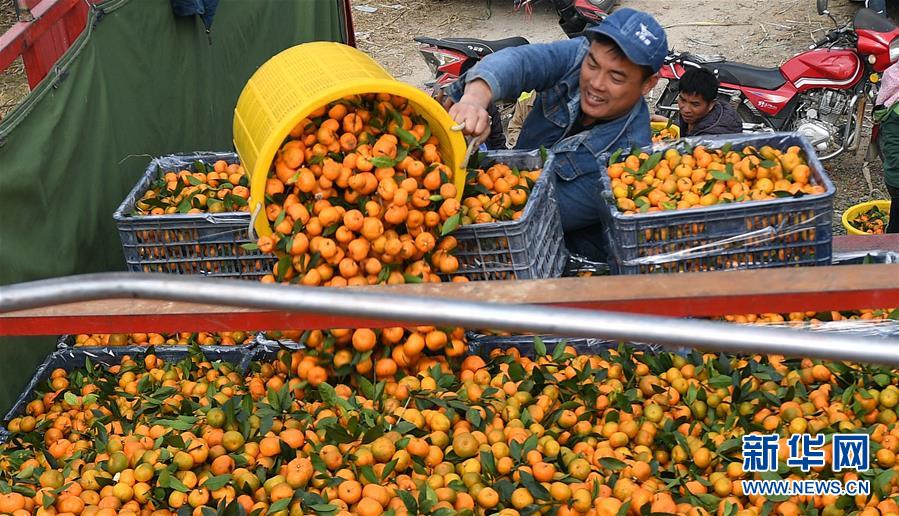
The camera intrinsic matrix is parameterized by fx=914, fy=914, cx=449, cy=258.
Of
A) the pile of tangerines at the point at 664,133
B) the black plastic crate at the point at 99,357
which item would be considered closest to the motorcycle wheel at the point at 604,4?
the pile of tangerines at the point at 664,133

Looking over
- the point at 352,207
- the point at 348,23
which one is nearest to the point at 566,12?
the point at 348,23

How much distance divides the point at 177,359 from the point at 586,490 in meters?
1.71

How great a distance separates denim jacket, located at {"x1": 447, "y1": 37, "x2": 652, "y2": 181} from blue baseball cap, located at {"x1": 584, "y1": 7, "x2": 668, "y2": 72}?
26 centimetres

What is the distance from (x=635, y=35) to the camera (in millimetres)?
3654

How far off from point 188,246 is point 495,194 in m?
1.20

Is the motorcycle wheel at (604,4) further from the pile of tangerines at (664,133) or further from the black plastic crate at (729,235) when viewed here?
the black plastic crate at (729,235)

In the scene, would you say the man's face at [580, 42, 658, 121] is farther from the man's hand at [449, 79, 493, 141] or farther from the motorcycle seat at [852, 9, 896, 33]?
the motorcycle seat at [852, 9, 896, 33]

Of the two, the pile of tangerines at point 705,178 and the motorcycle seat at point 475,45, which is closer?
the pile of tangerines at point 705,178

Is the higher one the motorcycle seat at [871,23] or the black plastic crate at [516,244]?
the black plastic crate at [516,244]

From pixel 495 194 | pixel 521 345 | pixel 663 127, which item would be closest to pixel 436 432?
pixel 521 345

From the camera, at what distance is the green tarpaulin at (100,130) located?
3473 millimetres

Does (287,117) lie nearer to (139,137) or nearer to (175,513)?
(175,513)

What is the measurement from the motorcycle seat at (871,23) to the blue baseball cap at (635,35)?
13.1ft

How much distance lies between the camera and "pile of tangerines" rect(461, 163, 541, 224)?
3.28 metres
